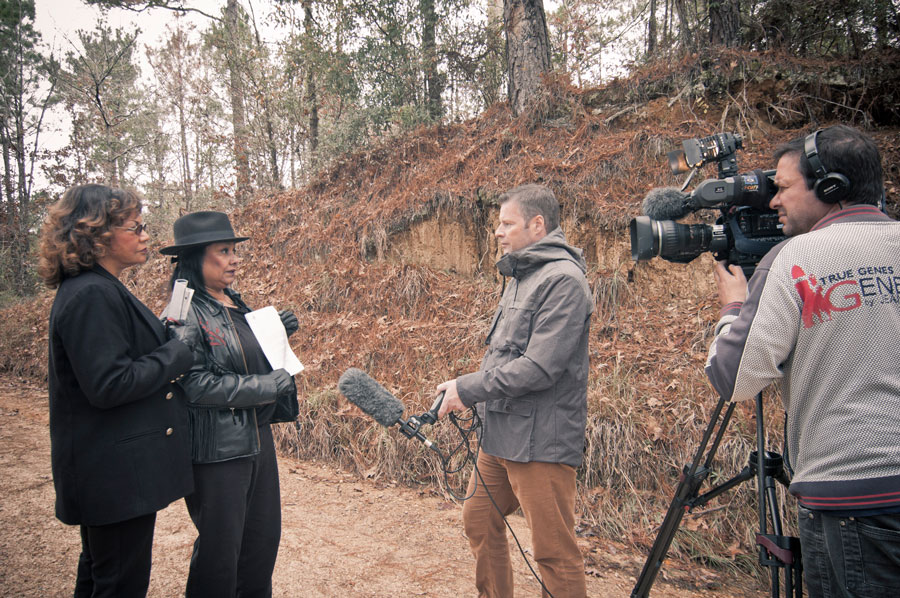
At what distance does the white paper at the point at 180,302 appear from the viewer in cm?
236

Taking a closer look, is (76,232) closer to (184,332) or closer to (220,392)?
(184,332)

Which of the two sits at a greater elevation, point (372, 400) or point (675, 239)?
point (675, 239)

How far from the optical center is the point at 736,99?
22.3 ft

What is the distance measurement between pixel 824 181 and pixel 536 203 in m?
1.29

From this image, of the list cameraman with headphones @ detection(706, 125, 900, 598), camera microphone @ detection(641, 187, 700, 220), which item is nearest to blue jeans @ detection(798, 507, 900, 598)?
cameraman with headphones @ detection(706, 125, 900, 598)

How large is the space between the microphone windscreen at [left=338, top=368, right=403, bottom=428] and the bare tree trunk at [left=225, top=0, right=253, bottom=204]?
10956 millimetres

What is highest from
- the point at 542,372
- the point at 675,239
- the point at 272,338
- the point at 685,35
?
the point at 685,35

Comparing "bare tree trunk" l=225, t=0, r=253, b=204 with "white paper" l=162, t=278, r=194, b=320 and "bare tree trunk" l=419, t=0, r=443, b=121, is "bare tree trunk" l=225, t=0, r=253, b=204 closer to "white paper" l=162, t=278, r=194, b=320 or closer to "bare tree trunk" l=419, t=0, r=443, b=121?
"bare tree trunk" l=419, t=0, r=443, b=121

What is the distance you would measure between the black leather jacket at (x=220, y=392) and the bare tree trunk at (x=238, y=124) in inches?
417

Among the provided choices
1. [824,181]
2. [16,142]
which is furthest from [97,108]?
[824,181]

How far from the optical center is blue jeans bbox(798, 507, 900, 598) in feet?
4.87

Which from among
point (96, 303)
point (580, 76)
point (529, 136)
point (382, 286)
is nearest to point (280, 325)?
point (96, 303)

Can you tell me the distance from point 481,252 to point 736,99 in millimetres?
4148

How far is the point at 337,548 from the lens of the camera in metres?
4.16
